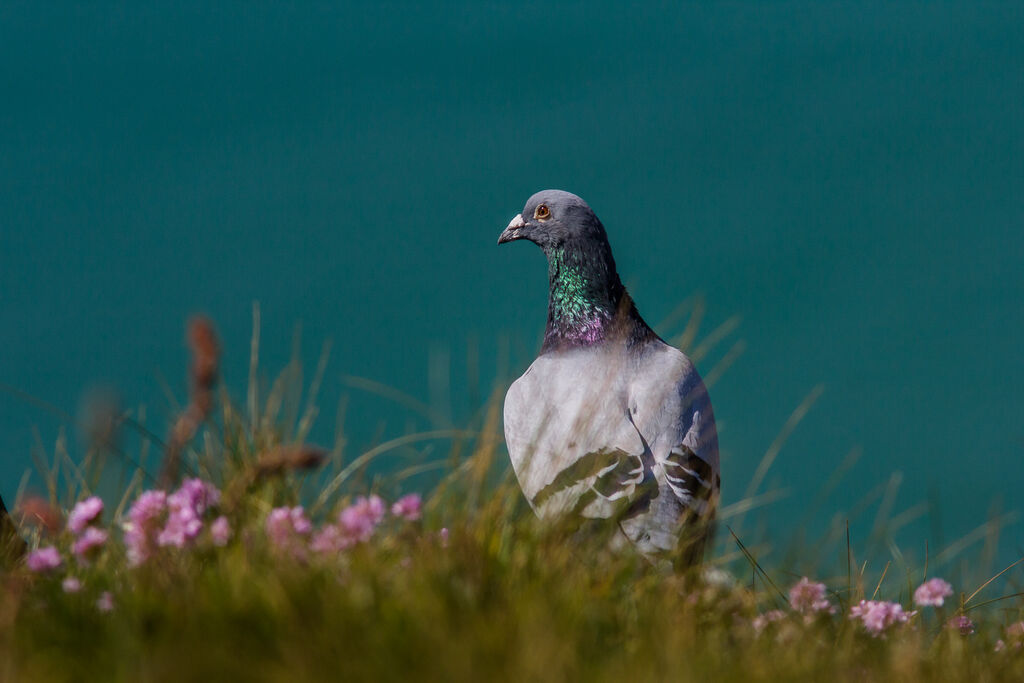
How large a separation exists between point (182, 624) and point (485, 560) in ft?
3.11

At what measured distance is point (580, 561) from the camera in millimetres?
3766

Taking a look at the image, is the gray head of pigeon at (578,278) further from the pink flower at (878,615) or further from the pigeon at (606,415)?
the pink flower at (878,615)

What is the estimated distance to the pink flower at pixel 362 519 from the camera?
11.0ft

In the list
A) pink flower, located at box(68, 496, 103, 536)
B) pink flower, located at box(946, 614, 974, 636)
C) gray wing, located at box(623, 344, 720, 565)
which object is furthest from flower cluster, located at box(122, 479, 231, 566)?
pink flower, located at box(946, 614, 974, 636)

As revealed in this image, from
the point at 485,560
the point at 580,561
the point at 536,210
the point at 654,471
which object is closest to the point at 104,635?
the point at 485,560

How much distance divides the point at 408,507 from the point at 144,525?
894 mm

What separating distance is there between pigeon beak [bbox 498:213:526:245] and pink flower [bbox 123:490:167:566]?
327 cm

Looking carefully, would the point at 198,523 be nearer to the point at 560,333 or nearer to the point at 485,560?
the point at 485,560

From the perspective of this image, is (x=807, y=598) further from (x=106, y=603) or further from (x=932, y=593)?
(x=106, y=603)

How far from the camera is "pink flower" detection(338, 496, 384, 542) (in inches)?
132

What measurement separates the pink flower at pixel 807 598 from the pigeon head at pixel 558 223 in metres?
2.47

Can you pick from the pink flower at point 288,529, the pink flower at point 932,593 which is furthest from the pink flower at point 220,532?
the pink flower at point 932,593

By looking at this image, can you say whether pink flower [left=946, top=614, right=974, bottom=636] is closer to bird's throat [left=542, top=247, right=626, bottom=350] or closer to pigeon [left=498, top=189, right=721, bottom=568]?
pigeon [left=498, top=189, right=721, bottom=568]

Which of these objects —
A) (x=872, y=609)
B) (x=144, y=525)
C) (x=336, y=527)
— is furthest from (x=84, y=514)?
(x=872, y=609)
